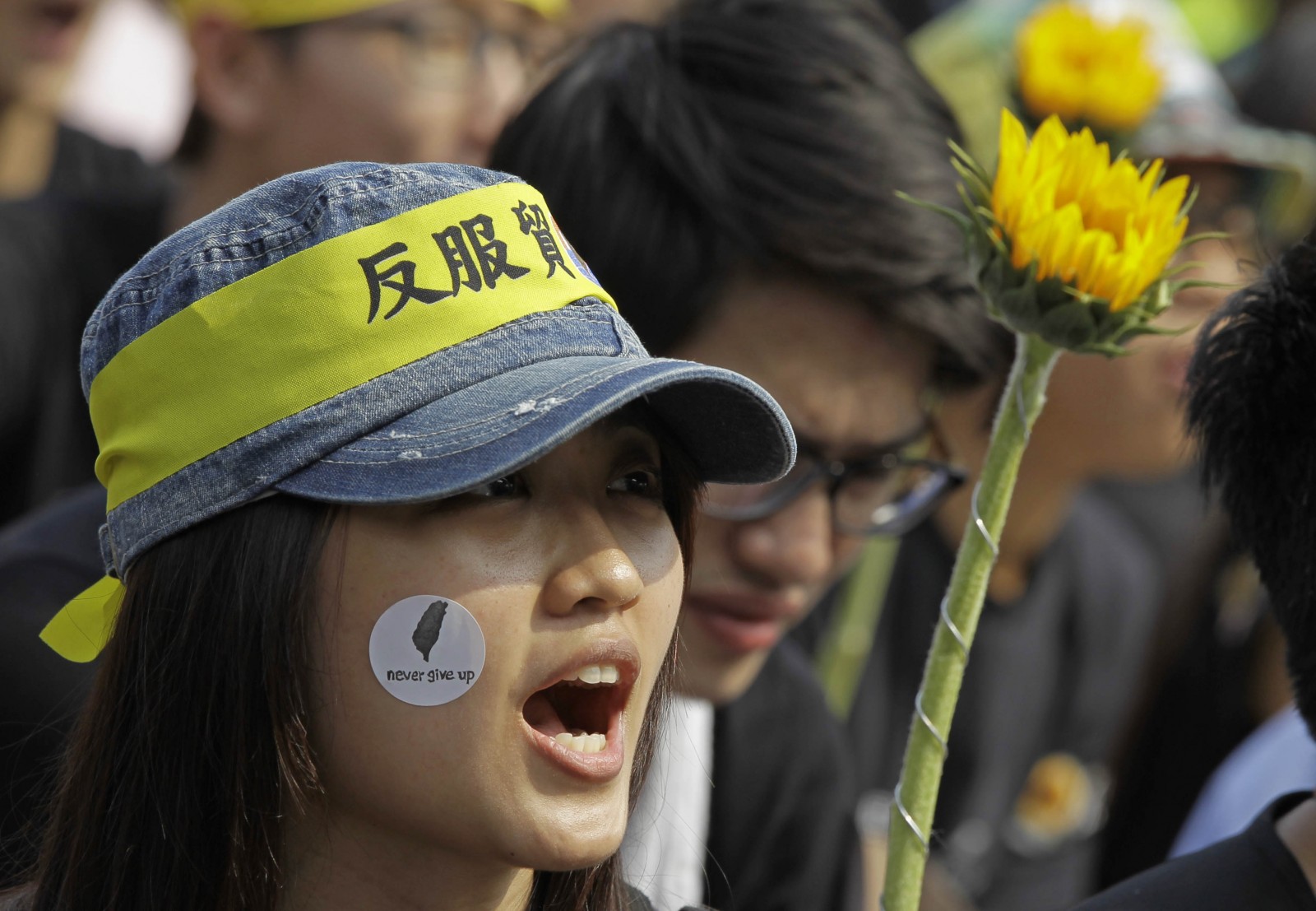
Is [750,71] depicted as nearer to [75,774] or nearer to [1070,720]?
[75,774]

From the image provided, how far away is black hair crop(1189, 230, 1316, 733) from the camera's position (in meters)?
1.71

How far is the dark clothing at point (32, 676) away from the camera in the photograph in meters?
1.95

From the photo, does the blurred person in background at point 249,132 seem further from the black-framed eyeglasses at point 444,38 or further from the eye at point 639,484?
the eye at point 639,484

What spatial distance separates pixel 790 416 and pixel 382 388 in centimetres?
104

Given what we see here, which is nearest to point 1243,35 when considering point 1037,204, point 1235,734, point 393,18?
point 1235,734

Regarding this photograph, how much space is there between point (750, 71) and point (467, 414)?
129 cm

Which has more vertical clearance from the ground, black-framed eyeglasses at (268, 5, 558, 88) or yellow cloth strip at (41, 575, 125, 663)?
yellow cloth strip at (41, 575, 125, 663)

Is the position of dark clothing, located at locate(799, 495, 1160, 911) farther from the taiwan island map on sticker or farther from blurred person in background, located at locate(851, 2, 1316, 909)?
the taiwan island map on sticker

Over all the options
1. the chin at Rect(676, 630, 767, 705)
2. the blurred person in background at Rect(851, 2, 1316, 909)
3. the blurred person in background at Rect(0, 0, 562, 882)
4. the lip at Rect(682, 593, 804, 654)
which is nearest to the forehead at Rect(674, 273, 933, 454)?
the lip at Rect(682, 593, 804, 654)

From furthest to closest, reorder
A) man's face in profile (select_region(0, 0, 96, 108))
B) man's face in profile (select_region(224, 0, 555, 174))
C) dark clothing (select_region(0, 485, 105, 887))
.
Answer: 1. man's face in profile (select_region(0, 0, 96, 108))
2. man's face in profile (select_region(224, 0, 555, 174))
3. dark clothing (select_region(0, 485, 105, 887))

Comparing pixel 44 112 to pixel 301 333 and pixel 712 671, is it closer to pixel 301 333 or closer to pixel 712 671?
pixel 712 671

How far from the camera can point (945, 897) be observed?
312 centimetres

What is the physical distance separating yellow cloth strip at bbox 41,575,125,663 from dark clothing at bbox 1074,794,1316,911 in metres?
1.11

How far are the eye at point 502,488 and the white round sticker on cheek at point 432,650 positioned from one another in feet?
0.36
